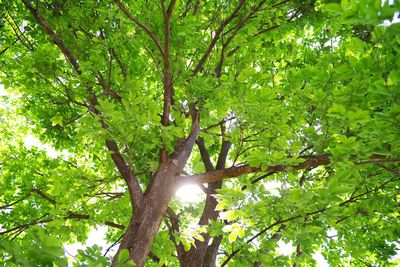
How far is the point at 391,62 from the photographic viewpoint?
185cm

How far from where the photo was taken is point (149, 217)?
12.0ft

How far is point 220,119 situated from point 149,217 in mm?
1844

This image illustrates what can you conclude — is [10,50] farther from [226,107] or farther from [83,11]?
[226,107]

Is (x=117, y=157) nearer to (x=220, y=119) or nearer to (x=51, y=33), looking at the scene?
(x=220, y=119)

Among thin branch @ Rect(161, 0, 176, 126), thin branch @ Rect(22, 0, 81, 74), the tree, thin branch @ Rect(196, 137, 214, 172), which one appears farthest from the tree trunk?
thin branch @ Rect(196, 137, 214, 172)

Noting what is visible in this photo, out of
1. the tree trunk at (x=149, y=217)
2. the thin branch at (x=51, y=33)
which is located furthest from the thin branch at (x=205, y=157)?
the thin branch at (x=51, y=33)

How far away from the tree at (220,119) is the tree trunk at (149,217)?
15 millimetres

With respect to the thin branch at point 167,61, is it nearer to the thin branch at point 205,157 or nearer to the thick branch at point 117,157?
the thick branch at point 117,157

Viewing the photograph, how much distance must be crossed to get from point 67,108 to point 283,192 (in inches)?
156

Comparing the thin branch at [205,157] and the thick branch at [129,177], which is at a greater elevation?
the thin branch at [205,157]

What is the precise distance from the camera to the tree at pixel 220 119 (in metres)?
2.30

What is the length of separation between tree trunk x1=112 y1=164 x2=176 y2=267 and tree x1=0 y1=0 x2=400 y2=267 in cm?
1

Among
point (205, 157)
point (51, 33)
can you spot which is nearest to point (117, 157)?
point (51, 33)

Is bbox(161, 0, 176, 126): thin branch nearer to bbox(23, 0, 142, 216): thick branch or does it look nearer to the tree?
the tree
